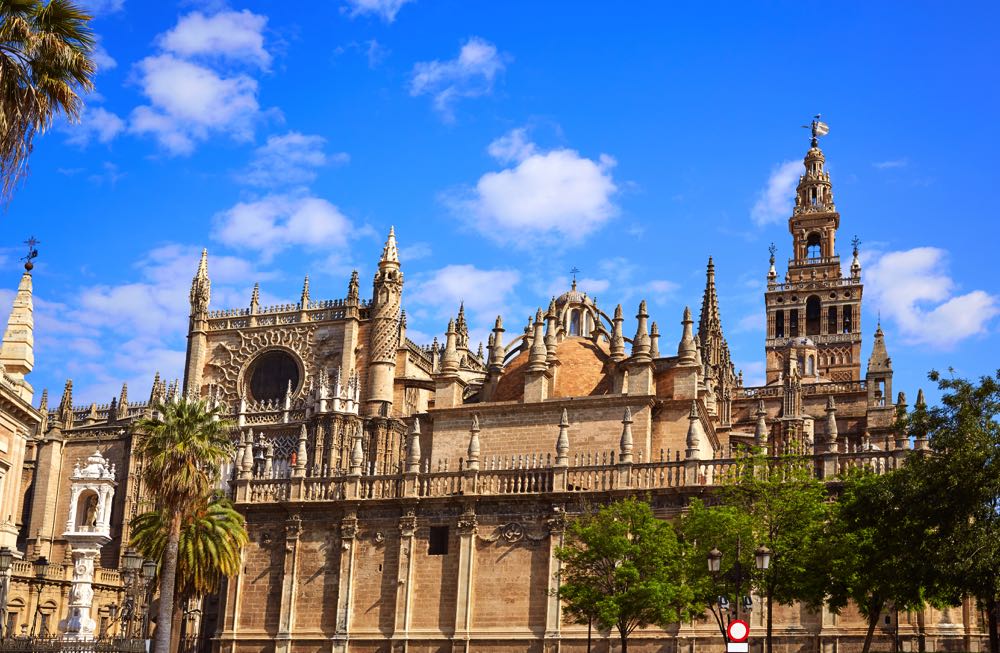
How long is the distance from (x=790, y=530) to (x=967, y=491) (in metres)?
6.81

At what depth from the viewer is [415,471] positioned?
4516cm

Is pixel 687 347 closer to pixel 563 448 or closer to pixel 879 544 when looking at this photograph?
pixel 563 448

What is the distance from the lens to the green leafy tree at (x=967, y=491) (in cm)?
2616

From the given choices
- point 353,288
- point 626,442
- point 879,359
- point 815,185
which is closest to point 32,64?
point 626,442

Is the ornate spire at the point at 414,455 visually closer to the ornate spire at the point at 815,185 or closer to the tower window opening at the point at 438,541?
the tower window opening at the point at 438,541

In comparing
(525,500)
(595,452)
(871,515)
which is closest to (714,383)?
(595,452)

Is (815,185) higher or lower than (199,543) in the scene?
higher

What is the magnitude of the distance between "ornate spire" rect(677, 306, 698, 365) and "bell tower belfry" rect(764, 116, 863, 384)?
4118 cm

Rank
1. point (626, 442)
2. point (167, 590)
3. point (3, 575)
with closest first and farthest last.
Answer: point (3, 575), point (167, 590), point (626, 442)

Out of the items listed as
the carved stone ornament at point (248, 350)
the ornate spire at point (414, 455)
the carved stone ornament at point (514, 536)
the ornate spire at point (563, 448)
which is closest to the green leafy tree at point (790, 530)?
the ornate spire at point (563, 448)

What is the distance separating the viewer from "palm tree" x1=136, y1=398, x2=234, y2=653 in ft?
118

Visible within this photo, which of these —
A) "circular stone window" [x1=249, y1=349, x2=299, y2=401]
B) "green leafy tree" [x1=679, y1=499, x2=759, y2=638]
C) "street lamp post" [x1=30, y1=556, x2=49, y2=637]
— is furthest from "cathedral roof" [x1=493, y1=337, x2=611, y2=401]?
"street lamp post" [x1=30, y1=556, x2=49, y2=637]

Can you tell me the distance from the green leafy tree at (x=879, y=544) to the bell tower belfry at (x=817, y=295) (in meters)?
55.4

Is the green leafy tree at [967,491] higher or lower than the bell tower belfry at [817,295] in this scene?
lower
